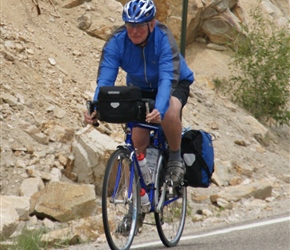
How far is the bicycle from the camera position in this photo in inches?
294

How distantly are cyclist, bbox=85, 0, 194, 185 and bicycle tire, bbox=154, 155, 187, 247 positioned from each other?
61 centimetres

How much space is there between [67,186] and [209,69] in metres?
9.72

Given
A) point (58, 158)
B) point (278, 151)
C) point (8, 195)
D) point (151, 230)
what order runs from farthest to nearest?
1. point (278, 151)
2. point (58, 158)
3. point (8, 195)
4. point (151, 230)

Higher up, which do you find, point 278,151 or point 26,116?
point 26,116

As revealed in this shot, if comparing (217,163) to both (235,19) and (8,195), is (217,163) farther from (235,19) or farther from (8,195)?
(235,19)

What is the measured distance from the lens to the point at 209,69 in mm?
19531

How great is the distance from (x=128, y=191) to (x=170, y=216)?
1095mm

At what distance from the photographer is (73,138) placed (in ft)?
41.0

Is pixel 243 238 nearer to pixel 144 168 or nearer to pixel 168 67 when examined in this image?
pixel 144 168

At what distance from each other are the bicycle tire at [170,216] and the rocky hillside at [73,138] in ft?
2.66

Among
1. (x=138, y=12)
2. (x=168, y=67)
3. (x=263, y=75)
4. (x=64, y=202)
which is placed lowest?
(x=263, y=75)

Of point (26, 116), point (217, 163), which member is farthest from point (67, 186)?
point (217, 163)

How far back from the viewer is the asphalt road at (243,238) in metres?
8.26

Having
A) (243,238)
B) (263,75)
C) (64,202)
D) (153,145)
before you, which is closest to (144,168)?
(153,145)
